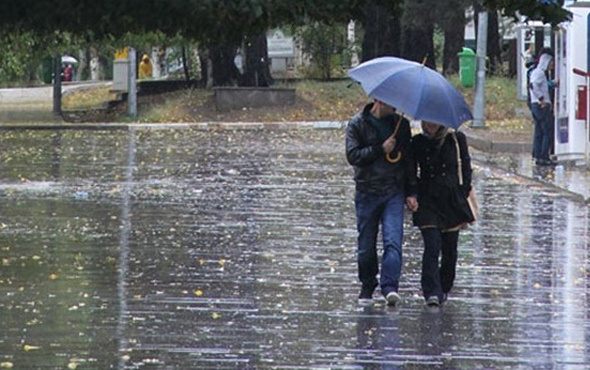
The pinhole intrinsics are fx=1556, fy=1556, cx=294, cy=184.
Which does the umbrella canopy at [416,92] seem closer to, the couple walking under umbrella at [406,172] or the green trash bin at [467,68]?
the couple walking under umbrella at [406,172]

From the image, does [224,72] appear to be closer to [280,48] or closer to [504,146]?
[504,146]

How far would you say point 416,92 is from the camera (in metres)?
10.8

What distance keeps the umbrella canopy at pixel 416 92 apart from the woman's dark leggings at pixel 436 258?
817 millimetres

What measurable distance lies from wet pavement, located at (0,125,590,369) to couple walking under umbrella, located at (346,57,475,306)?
360 millimetres

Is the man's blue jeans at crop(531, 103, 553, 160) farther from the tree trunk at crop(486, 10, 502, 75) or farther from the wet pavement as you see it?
the tree trunk at crop(486, 10, 502, 75)

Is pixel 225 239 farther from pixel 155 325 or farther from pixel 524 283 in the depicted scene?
pixel 155 325

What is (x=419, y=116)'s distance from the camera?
34.6 ft

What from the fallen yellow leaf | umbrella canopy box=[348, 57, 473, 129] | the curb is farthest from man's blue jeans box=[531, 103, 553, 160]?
the fallen yellow leaf

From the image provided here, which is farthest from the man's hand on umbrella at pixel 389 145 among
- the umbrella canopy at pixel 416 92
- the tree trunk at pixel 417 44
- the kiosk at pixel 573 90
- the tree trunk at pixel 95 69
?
the tree trunk at pixel 95 69

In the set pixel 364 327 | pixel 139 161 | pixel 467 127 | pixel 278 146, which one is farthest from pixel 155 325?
pixel 467 127

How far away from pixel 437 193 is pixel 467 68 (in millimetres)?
30336

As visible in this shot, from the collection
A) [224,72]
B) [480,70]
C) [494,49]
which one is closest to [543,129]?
[480,70]

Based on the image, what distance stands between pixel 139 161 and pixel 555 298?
15054 mm

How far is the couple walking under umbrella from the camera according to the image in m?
10.8
